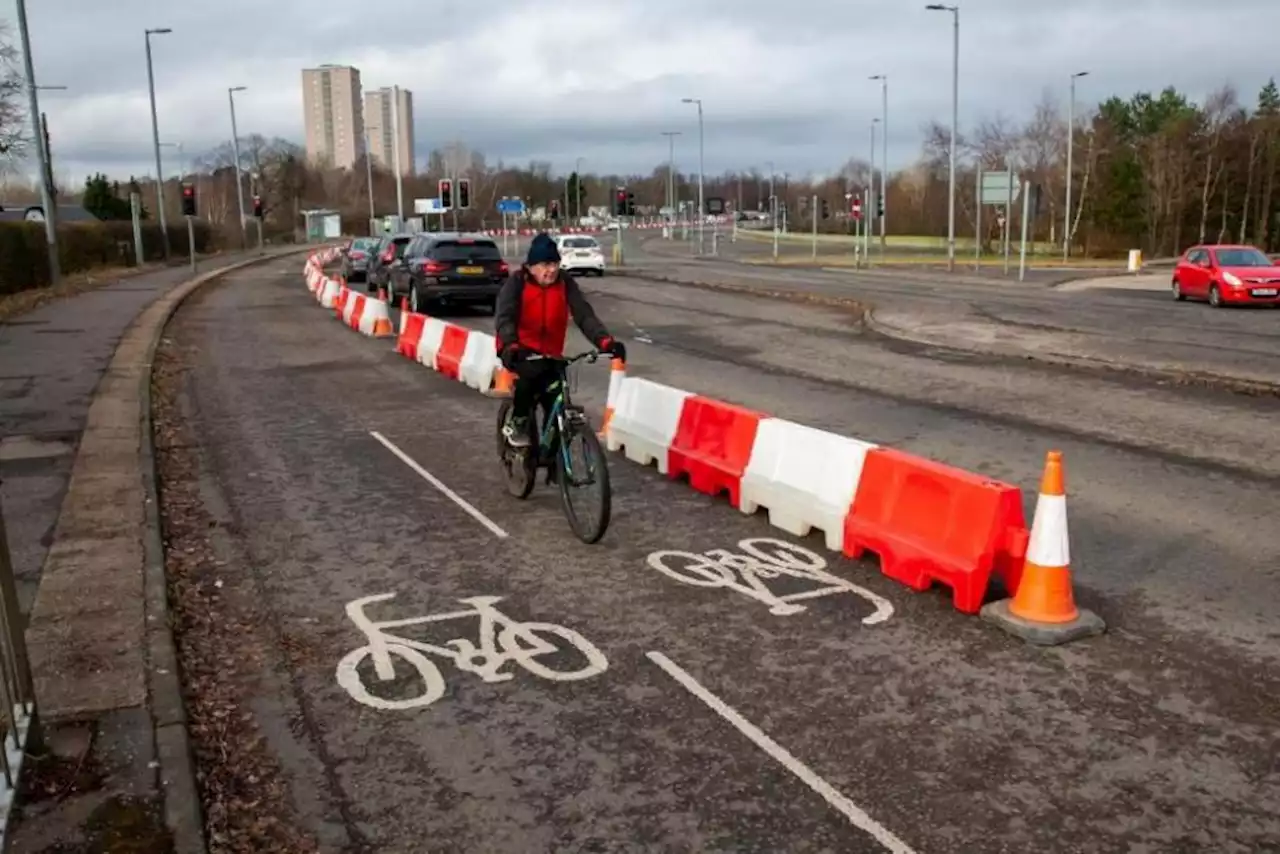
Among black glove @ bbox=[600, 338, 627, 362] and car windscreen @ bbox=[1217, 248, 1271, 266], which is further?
car windscreen @ bbox=[1217, 248, 1271, 266]

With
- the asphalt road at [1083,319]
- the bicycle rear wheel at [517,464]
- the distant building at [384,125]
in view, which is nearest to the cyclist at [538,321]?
the bicycle rear wheel at [517,464]

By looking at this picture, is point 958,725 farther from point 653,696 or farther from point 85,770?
point 85,770

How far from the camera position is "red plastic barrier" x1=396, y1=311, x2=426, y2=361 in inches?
680

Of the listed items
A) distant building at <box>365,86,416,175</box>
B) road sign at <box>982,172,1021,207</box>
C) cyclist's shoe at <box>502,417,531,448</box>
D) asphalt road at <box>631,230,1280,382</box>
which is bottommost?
asphalt road at <box>631,230,1280,382</box>

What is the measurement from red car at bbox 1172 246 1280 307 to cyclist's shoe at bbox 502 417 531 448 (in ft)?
79.1

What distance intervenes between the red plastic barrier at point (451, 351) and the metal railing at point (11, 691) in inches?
423

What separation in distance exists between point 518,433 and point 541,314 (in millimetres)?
919

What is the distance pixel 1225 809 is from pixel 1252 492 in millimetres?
5166

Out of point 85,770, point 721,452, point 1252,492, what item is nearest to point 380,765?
point 85,770

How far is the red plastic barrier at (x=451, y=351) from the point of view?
15008 millimetres

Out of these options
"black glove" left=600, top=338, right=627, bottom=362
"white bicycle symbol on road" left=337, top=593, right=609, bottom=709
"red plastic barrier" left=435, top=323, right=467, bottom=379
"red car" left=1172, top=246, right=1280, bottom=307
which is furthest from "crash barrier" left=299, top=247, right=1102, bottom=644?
"red car" left=1172, top=246, right=1280, bottom=307

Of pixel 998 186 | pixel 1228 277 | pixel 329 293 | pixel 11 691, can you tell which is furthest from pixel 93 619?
pixel 998 186

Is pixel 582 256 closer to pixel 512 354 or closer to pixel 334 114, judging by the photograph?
pixel 512 354

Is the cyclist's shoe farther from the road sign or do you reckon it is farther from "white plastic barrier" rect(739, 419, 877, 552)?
the road sign
